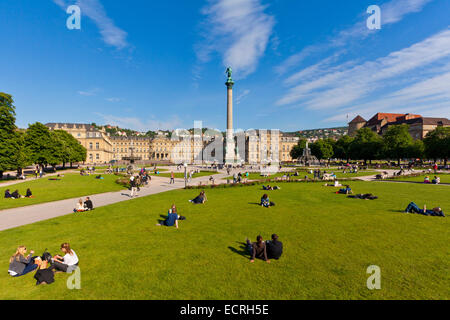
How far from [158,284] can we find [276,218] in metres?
8.22

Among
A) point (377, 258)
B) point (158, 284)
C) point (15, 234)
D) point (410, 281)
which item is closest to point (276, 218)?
point (377, 258)

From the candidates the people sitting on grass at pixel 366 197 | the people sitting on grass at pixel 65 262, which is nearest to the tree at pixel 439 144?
the people sitting on grass at pixel 366 197

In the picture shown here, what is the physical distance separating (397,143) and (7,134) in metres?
89.6

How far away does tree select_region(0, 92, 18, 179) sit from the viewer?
32969 mm

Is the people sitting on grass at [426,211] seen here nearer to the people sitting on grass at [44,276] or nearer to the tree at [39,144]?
the people sitting on grass at [44,276]

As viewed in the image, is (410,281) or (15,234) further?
(15,234)

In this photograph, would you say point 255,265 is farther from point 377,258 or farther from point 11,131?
point 11,131

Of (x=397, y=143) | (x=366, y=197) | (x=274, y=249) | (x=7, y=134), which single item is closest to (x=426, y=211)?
(x=366, y=197)

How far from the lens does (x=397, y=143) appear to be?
64.6 m

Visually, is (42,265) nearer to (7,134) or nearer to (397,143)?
(7,134)

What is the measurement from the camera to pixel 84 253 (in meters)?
8.16

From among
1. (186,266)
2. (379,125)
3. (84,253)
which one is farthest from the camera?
(379,125)
